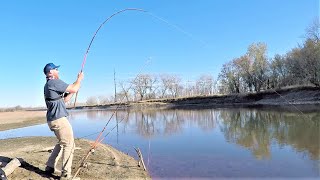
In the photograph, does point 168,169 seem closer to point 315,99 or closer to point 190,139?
point 190,139

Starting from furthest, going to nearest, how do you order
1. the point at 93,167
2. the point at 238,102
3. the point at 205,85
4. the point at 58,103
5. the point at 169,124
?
the point at 205,85, the point at 238,102, the point at 169,124, the point at 93,167, the point at 58,103

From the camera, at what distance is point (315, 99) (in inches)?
1971

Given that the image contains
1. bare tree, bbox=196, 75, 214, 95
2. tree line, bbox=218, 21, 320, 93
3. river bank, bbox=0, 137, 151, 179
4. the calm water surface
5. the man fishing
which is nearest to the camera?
the man fishing

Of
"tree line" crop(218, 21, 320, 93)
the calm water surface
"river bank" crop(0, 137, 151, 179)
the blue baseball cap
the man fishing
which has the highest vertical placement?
"tree line" crop(218, 21, 320, 93)

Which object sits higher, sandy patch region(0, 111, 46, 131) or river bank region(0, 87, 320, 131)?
river bank region(0, 87, 320, 131)

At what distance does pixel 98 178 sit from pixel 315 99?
48.0 m

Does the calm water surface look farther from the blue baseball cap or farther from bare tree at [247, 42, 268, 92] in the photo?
bare tree at [247, 42, 268, 92]

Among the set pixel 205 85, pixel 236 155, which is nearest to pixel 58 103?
pixel 236 155

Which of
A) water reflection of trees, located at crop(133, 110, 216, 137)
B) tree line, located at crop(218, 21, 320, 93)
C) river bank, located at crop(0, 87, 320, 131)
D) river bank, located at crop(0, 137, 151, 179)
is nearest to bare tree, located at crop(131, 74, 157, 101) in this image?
river bank, located at crop(0, 137, 151, 179)

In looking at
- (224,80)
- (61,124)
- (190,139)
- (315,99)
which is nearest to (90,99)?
(224,80)

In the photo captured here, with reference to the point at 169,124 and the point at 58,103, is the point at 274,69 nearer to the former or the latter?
the point at 169,124

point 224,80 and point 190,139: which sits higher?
point 224,80

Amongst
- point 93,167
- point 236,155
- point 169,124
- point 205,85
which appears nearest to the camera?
point 93,167

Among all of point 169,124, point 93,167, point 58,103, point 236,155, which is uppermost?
point 58,103
